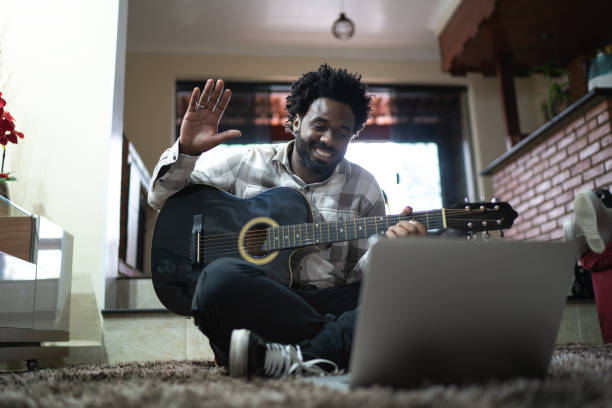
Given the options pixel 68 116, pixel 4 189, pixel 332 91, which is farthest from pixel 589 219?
pixel 4 189

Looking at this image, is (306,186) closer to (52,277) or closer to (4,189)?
(52,277)

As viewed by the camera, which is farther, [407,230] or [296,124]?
[296,124]

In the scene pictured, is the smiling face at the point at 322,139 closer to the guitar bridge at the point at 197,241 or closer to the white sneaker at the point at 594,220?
the guitar bridge at the point at 197,241

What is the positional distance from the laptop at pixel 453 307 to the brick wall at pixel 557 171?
2485 millimetres

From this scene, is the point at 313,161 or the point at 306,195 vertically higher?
the point at 313,161

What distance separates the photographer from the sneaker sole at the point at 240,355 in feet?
3.14

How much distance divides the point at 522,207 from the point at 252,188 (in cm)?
292

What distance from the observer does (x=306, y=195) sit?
160cm

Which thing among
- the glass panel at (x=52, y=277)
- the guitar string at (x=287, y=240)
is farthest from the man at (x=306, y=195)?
the glass panel at (x=52, y=277)

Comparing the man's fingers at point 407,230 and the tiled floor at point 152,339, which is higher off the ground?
the man's fingers at point 407,230

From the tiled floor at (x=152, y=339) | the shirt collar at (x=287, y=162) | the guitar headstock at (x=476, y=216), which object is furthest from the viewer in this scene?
the tiled floor at (x=152, y=339)

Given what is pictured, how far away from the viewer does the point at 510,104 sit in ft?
14.8

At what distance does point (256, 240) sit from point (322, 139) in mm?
387

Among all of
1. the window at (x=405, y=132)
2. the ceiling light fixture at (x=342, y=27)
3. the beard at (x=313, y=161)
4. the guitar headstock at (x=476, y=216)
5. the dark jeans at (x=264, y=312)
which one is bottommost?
the dark jeans at (x=264, y=312)
